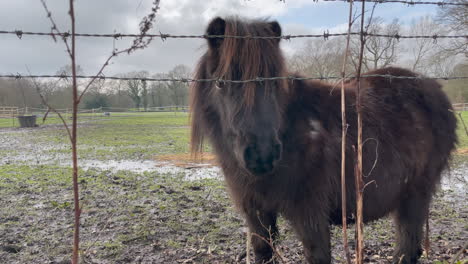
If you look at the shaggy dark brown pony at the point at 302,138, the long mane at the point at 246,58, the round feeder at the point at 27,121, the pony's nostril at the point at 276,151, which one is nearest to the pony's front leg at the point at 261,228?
the shaggy dark brown pony at the point at 302,138

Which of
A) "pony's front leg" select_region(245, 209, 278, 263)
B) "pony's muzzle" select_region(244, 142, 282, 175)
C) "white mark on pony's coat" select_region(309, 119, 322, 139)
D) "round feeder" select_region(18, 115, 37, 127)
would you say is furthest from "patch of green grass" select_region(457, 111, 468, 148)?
"round feeder" select_region(18, 115, 37, 127)

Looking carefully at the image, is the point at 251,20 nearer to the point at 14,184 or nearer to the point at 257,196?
the point at 257,196

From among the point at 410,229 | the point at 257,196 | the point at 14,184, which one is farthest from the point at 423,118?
the point at 14,184

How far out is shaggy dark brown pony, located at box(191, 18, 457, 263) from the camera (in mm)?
2219

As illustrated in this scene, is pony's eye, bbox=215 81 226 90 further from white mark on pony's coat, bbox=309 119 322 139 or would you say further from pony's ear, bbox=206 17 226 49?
white mark on pony's coat, bbox=309 119 322 139

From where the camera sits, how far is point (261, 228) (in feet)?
9.76

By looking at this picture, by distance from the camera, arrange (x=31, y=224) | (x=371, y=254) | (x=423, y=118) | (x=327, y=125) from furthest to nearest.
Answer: (x=31, y=224) < (x=371, y=254) < (x=423, y=118) < (x=327, y=125)

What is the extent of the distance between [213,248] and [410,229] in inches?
88.3

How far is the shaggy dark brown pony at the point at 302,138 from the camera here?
222 cm

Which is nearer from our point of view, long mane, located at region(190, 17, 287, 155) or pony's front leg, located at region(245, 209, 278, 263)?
long mane, located at region(190, 17, 287, 155)

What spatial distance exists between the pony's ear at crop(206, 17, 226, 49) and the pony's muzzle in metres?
0.97

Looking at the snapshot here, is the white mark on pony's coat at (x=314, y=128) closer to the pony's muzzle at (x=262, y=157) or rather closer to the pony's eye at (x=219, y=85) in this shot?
the pony's muzzle at (x=262, y=157)

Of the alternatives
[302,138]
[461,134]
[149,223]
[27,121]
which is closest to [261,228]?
[302,138]

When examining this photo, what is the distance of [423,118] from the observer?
10.5ft
